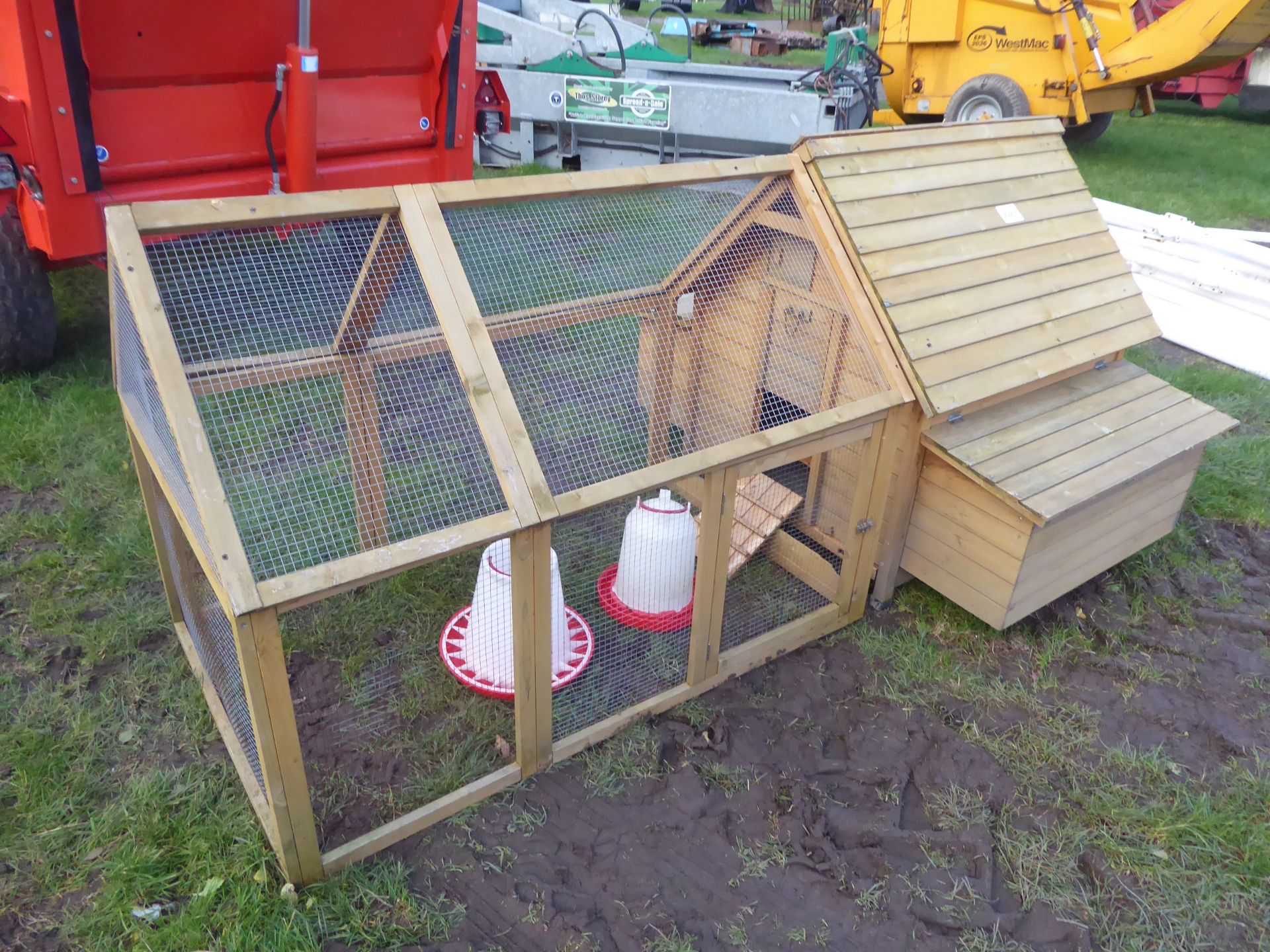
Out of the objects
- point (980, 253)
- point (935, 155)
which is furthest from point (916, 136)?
point (980, 253)

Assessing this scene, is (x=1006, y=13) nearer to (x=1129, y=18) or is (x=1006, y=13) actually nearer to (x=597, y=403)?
(x=1129, y=18)

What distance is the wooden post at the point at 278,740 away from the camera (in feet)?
6.07

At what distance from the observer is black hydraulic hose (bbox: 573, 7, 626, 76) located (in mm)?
7504

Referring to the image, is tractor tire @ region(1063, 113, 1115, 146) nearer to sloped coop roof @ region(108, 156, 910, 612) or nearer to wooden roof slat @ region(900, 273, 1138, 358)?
wooden roof slat @ region(900, 273, 1138, 358)

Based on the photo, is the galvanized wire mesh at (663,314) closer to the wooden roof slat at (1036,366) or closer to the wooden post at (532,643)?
the wooden roof slat at (1036,366)

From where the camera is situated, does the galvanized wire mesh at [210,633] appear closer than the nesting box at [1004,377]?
Yes

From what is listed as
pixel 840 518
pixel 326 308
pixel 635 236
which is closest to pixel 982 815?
pixel 840 518

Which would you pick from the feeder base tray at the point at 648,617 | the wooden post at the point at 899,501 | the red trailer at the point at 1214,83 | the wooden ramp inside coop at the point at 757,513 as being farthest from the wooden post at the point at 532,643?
the red trailer at the point at 1214,83

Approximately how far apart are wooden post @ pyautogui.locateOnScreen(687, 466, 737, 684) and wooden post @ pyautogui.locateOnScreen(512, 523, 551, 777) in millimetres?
533

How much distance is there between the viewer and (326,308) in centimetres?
241

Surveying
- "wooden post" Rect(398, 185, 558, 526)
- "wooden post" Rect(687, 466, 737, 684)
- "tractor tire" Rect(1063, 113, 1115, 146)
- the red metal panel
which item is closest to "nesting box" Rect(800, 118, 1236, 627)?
"wooden post" Rect(687, 466, 737, 684)

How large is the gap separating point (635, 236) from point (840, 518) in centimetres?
127

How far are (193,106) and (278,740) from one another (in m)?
2.83

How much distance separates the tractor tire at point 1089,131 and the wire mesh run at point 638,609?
9839 millimetres
